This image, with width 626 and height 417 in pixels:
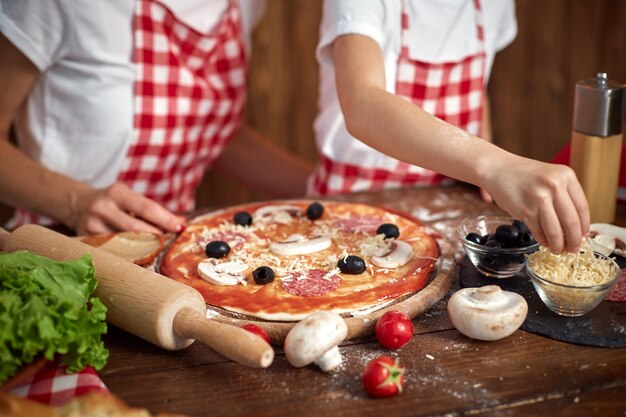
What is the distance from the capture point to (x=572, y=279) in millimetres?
1338

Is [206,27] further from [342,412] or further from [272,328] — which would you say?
[342,412]

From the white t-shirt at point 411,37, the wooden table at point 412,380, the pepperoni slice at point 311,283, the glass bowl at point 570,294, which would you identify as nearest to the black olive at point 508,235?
the glass bowl at point 570,294

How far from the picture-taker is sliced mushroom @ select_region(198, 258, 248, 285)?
1497 millimetres

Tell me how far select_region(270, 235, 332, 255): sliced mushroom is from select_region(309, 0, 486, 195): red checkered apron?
61 centimetres

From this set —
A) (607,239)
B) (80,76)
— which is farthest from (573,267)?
(80,76)

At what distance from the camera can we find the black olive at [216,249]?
1.61 m

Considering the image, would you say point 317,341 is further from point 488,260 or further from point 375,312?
point 488,260

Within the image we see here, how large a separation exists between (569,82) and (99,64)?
2.58 metres

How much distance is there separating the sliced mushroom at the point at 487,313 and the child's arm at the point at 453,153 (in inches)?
4.9

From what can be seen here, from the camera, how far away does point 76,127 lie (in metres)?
2.13

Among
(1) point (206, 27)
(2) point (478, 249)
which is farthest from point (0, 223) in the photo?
(2) point (478, 249)

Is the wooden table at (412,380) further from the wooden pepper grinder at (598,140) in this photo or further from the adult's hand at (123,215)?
the wooden pepper grinder at (598,140)

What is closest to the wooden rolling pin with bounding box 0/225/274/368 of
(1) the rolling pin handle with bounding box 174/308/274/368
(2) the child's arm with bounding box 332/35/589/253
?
(1) the rolling pin handle with bounding box 174/308/274/368

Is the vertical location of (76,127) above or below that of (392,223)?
above
